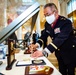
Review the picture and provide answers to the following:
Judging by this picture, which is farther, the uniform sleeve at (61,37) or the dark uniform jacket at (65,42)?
the dark uniform jacket at (65,42)

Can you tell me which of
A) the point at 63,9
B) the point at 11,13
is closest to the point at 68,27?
the point at 11,13

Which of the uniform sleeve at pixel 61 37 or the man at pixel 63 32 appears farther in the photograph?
the man at pixel 63 32

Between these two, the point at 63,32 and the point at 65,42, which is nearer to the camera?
the point at 63,32

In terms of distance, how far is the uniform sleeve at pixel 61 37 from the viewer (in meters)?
1.50

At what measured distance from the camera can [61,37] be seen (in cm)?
155

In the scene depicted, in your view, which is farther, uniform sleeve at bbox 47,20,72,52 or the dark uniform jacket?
the dark uniform jacket

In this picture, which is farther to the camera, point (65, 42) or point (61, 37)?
point (65, 42)

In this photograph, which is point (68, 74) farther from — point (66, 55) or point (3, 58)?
point (3, 58)

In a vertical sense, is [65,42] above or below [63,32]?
below

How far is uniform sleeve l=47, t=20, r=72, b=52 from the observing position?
150cm

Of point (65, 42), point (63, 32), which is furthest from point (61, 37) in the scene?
point (65, 42)

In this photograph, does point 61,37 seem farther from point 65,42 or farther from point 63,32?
point 65,42

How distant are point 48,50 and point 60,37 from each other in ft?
0.64

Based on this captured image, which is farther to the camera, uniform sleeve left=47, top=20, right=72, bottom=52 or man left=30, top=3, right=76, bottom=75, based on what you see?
man left=30, top=3, right=76, bottom=75
